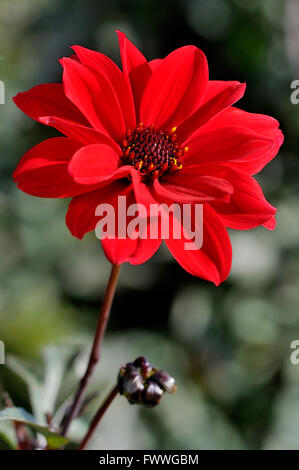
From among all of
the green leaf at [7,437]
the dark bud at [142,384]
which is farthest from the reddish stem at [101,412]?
the green leaf at [7,437]

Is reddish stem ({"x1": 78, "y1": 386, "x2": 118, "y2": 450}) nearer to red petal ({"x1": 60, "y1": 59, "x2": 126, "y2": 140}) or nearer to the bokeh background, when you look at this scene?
red petal ({"x1": 60, "y1": 59, "x2": 126, "y2": 140})

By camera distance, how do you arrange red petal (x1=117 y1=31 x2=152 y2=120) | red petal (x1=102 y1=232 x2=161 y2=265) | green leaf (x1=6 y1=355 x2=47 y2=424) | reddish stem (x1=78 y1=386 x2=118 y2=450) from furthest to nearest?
green leaf (x1=6 y1=355 x2=47 y2=424) → red petal (x1=117 y1=31 x2=152 y2=120) → reddish stem (x1=78 y1=386 x2=118 y2=450) → red petal (x1=102 y1=232 x2=161 y2=265)

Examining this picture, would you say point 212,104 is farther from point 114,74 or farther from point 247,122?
point 114,74

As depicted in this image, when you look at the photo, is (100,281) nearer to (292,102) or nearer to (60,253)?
(60,253)

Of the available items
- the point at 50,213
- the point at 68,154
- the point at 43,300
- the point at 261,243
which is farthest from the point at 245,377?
the point at 68,154

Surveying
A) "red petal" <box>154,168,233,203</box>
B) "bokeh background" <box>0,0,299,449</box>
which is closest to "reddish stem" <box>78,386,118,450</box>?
"red petal" <box>154,168,233,203</box>

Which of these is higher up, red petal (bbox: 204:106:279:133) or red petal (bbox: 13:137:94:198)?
red petal (bbox: 204:106:279:133)
